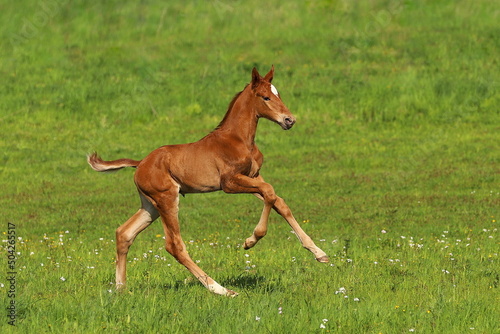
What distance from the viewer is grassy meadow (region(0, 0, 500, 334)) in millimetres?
8906

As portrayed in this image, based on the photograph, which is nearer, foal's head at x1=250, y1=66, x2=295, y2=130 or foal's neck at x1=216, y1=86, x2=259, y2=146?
foal's head at x1=250, y1=66, x2=295, y2=130

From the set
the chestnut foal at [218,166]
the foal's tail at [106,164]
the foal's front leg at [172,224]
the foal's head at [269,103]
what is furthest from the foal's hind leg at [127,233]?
the foal's head at [269,103]

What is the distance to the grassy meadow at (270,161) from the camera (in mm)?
8906

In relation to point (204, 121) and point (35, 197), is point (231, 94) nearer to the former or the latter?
point (204, 121)

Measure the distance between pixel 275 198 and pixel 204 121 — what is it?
17.5 m

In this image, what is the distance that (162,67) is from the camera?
30.3 meters

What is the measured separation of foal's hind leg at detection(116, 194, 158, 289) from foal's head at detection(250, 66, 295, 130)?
1.74m

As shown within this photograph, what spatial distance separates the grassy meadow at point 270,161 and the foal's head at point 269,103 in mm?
1850

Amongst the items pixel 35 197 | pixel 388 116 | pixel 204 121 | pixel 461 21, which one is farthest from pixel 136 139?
pixel 461 21

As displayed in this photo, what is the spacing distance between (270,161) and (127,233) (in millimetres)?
13488

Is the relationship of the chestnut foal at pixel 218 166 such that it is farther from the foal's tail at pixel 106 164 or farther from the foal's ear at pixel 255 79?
the foal's tail at pixel 106 164

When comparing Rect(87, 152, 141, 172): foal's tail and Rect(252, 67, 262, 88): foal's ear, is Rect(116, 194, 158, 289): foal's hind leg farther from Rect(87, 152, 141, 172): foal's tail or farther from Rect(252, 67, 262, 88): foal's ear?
Rect(252, 67, 262, 88): foal's ear

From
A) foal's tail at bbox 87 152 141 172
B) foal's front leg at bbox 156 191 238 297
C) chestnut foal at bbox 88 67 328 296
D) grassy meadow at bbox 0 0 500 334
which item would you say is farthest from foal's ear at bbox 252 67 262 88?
grassy meadow at bbox 0 0 500 334

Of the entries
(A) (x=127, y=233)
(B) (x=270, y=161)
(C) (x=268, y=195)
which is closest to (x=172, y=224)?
(A) (x=127, y=233)
